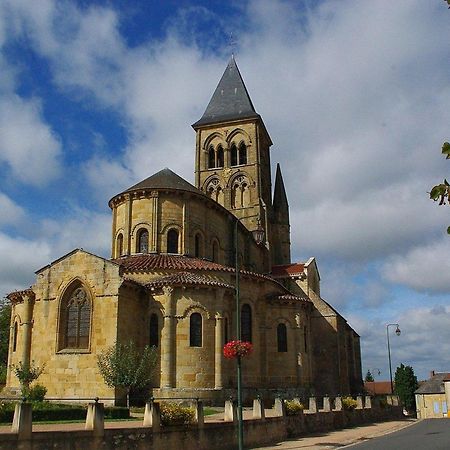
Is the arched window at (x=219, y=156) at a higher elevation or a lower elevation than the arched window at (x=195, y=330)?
higher

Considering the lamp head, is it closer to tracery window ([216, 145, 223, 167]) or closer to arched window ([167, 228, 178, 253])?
tracery window ([216, 145, 223, 167])

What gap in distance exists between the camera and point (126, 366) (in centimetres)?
2722

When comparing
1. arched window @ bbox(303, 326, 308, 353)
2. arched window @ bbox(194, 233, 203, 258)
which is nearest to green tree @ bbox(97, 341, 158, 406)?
arched window @ bbox(194, 233, 203, 258)

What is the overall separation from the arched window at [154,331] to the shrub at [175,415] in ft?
37.9

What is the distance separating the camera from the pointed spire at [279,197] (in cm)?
5799

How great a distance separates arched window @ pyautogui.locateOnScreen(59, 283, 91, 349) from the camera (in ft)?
98.5

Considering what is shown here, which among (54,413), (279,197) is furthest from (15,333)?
(279,197)

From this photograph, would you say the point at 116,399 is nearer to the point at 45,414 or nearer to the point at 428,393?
the point at 45,414

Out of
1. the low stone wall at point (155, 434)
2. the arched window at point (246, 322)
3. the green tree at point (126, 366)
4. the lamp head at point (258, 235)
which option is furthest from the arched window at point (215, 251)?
the low stone wall at point (155, 434)

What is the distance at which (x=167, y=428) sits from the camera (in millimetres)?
18266

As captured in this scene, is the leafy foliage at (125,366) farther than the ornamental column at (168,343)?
No

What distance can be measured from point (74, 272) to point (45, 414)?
10.5 m

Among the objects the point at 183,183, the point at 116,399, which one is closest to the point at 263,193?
the point at 183,183

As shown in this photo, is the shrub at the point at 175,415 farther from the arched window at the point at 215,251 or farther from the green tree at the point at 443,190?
the arched window at the point at 215,251
